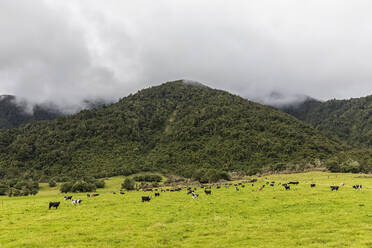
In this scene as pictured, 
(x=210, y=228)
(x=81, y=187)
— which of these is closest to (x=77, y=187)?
(x=81, y=187)

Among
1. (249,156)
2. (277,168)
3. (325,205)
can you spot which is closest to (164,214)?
(325,205)

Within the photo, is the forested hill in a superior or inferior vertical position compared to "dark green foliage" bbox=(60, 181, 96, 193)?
superior

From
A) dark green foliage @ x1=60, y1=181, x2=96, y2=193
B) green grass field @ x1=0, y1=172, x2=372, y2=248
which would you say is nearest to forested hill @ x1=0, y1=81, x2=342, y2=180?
dark green foliage @ x1=60, y1=181, x2=96, y2=193

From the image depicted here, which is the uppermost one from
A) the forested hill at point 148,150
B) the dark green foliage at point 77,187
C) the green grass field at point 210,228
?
the forested hill at point 148,150

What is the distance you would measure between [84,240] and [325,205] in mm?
26261

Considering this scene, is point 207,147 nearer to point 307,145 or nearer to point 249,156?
point 249,156

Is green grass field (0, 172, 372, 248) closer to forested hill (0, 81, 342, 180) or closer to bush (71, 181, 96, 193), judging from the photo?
bush (71, 181, 96, 193)

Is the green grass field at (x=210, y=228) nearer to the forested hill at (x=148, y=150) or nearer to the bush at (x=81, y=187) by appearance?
the bush at (x=81, y=187)

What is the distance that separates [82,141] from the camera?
182 metres

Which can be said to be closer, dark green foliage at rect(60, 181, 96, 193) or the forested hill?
dark green foliage at rect(60, 181, 96, 193)

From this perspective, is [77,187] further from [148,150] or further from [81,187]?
[148,150]

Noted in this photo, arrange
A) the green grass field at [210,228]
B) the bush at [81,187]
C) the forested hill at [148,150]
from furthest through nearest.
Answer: the forested hill at [148,150] → the bush at [81,187] → the green grass field at [210,228]

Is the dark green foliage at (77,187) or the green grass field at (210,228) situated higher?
the green grass field at (210,228)

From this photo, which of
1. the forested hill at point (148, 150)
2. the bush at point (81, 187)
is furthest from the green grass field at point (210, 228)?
the forested hill at point (148, 150)
